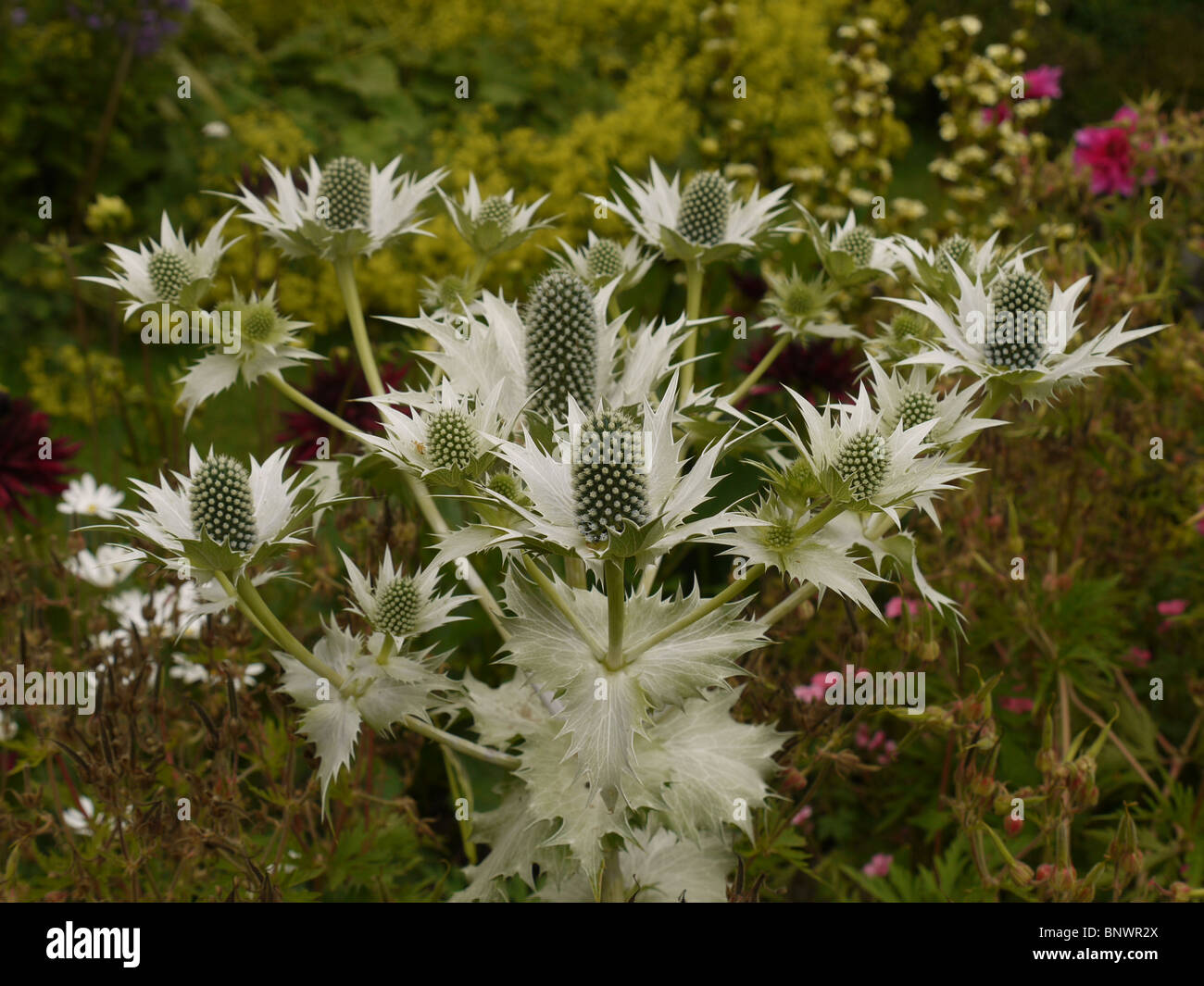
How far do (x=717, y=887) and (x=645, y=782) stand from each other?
0.52 metres

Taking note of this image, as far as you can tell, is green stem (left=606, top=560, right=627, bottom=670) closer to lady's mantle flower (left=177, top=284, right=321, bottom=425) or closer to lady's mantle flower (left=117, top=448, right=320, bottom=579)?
lady's mantle flower (left=117, top=448, right=320, bottom=579)

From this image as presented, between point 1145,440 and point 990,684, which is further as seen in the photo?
point 1145,440

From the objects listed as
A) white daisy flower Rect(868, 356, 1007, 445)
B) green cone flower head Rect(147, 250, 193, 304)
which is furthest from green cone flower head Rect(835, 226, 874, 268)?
green cone flower head Rect(147, 250, 193, 304)

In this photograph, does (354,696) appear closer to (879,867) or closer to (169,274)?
(169,274)

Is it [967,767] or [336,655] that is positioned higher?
[336,655]

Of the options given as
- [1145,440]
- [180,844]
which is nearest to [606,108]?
[1145,440]

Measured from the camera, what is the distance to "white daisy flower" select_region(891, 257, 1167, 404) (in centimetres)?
190

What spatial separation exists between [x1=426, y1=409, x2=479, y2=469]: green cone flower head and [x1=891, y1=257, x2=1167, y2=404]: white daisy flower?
2.63 ft

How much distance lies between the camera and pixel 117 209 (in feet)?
12.0

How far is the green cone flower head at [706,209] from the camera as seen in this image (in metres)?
2.39

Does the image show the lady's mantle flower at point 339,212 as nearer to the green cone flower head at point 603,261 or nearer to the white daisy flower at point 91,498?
the green cone flower head at point 603,261

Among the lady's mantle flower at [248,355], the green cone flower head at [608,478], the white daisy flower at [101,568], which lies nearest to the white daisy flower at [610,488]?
the green cone flower head at [608,478]

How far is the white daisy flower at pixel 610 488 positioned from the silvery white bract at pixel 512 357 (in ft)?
1.05
